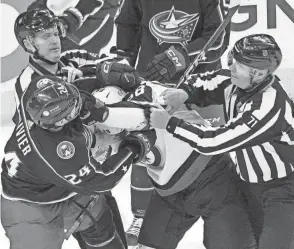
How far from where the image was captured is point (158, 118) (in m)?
3.22

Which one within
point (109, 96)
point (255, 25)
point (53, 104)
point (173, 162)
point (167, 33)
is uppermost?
point (53, 104)

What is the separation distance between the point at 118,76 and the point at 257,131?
531 millimetres

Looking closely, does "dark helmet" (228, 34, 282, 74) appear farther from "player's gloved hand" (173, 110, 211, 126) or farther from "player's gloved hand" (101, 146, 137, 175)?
"player's gloved hand" (101, 146, 137, 175)

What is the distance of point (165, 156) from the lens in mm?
3441

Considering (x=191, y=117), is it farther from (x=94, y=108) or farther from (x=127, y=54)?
(x=127, y=54)

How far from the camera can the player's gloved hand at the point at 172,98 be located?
330 centimetres

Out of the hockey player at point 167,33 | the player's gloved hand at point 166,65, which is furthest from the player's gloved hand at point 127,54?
the player's gloved hand at point 166,65

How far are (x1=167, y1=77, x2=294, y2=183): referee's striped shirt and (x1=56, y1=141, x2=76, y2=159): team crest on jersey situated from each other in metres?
0.37

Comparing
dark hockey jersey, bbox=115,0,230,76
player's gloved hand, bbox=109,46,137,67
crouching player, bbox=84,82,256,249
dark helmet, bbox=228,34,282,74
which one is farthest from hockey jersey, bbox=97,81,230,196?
player's gloved hand, bbox=109,46,137,67

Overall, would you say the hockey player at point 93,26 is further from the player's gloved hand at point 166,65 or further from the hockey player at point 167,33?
the player's gloved hand at point 166,65

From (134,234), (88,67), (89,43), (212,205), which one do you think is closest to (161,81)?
(88,67)

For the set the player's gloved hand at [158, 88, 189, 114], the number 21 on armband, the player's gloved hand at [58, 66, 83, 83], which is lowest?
the number 21 on armband

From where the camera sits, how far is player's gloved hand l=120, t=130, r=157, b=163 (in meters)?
3.24

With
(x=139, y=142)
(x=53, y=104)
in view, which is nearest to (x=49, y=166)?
(x=53, y=104)
